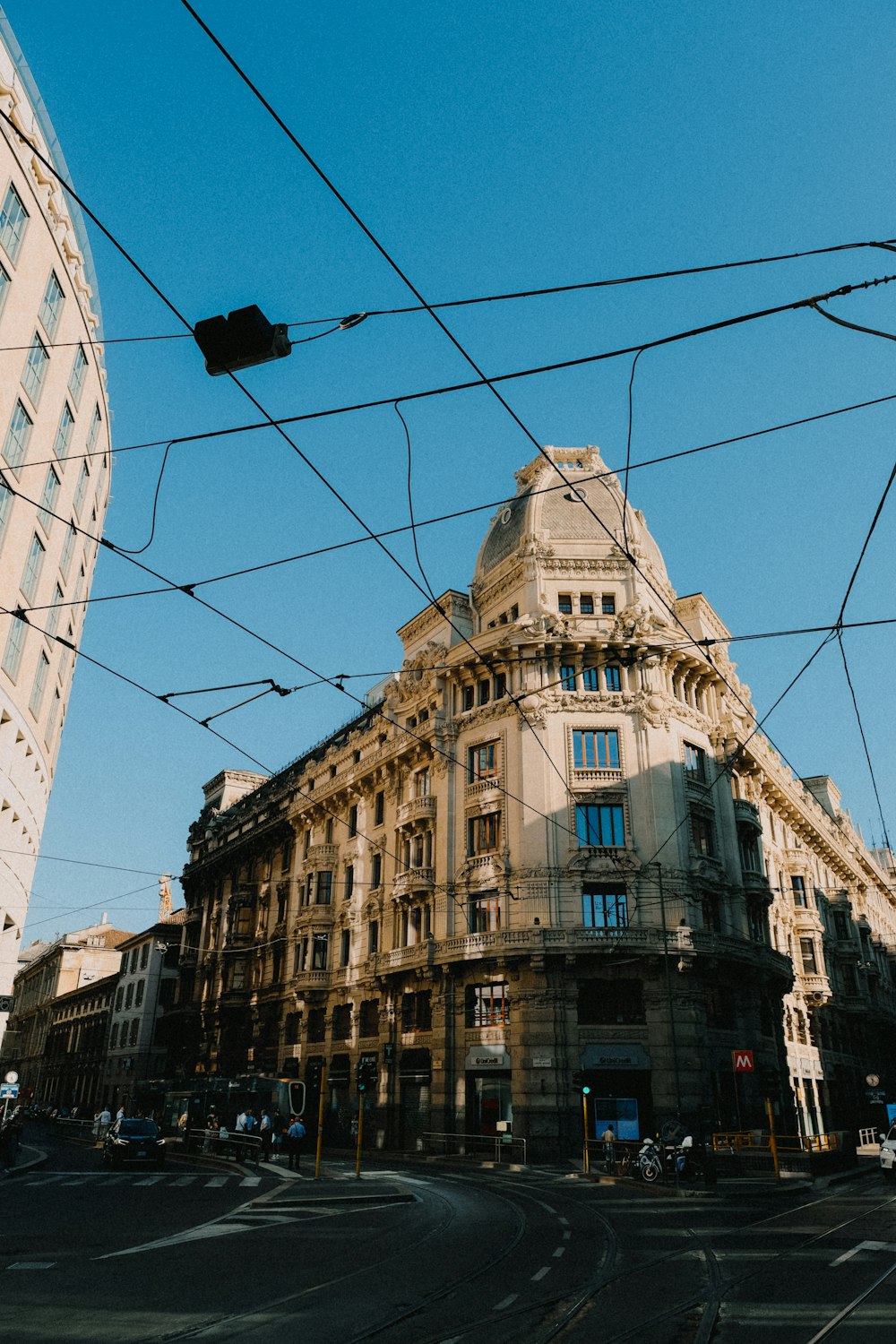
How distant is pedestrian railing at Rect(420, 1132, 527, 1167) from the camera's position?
31.5 m

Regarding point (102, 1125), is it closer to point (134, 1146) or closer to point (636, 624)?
point (134, 1146)

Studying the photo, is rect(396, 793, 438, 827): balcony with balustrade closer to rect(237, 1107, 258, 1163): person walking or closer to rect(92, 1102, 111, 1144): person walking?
rect(237, 1107, 258, 1163): person walking

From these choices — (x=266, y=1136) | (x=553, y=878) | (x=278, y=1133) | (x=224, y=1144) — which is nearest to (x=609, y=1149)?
(x=553, y=878)

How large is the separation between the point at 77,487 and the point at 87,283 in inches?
314

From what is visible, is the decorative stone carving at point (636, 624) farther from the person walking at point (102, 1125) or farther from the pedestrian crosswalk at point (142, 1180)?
the person walking at point (102, 1125)

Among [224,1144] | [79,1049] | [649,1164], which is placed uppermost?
[79,1049]

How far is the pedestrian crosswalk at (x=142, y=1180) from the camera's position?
23484mm

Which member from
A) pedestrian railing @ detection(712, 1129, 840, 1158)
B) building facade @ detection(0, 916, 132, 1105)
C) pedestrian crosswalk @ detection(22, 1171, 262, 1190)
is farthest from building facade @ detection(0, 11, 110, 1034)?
building facade @ detection(0, 916, 132, 1105)

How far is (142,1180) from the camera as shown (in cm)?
2509

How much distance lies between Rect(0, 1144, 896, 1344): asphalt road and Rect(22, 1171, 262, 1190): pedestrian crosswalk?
241 cm

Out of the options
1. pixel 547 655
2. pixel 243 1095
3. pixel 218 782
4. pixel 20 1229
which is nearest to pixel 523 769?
pixel 547 655

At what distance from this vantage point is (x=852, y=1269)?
460 inches

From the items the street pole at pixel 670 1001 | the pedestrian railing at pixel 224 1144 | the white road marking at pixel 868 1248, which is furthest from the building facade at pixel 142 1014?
the white road marking at pixel 868 1248

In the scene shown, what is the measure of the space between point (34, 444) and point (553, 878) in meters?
24.8
